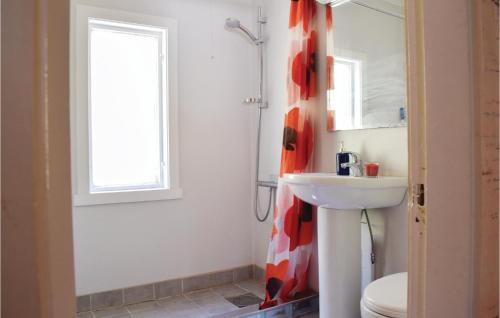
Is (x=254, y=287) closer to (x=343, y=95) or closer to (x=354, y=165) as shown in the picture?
(x=354, y=165)

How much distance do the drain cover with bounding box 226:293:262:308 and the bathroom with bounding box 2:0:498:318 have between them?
0.6 inches

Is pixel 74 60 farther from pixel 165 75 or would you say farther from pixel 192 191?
pixel 192 191

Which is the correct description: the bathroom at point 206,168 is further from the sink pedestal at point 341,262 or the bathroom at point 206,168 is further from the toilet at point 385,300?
the toilet at point 385,300

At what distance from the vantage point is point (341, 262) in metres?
1.88

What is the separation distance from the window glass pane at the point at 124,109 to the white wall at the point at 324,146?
2.94 feet

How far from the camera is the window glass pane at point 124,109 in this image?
101 inches

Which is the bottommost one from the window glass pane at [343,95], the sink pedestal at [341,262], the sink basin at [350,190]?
the sink pedestal at [341,262]

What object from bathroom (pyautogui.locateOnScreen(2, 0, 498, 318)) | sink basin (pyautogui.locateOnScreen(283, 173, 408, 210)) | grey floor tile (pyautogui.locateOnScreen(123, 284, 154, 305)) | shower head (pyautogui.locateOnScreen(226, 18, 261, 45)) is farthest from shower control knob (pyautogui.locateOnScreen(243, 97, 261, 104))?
grey floor tile (pyautogui.locateOnScreen(123, 284, 154, 305))

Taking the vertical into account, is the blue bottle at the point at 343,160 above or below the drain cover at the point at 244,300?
above

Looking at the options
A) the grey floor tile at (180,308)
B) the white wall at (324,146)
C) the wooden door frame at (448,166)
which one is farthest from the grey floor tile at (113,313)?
the wooden door frame at (448,166)

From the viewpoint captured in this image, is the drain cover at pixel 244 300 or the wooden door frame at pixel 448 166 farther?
the drain cover at pixel 244 300

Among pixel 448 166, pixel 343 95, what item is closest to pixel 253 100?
pixel 343 95

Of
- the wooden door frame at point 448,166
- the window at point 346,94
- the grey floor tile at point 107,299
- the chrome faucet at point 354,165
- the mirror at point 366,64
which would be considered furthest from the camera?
the grey floor tile at point 107,299

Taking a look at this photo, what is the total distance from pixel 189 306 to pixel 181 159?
1095 mm
